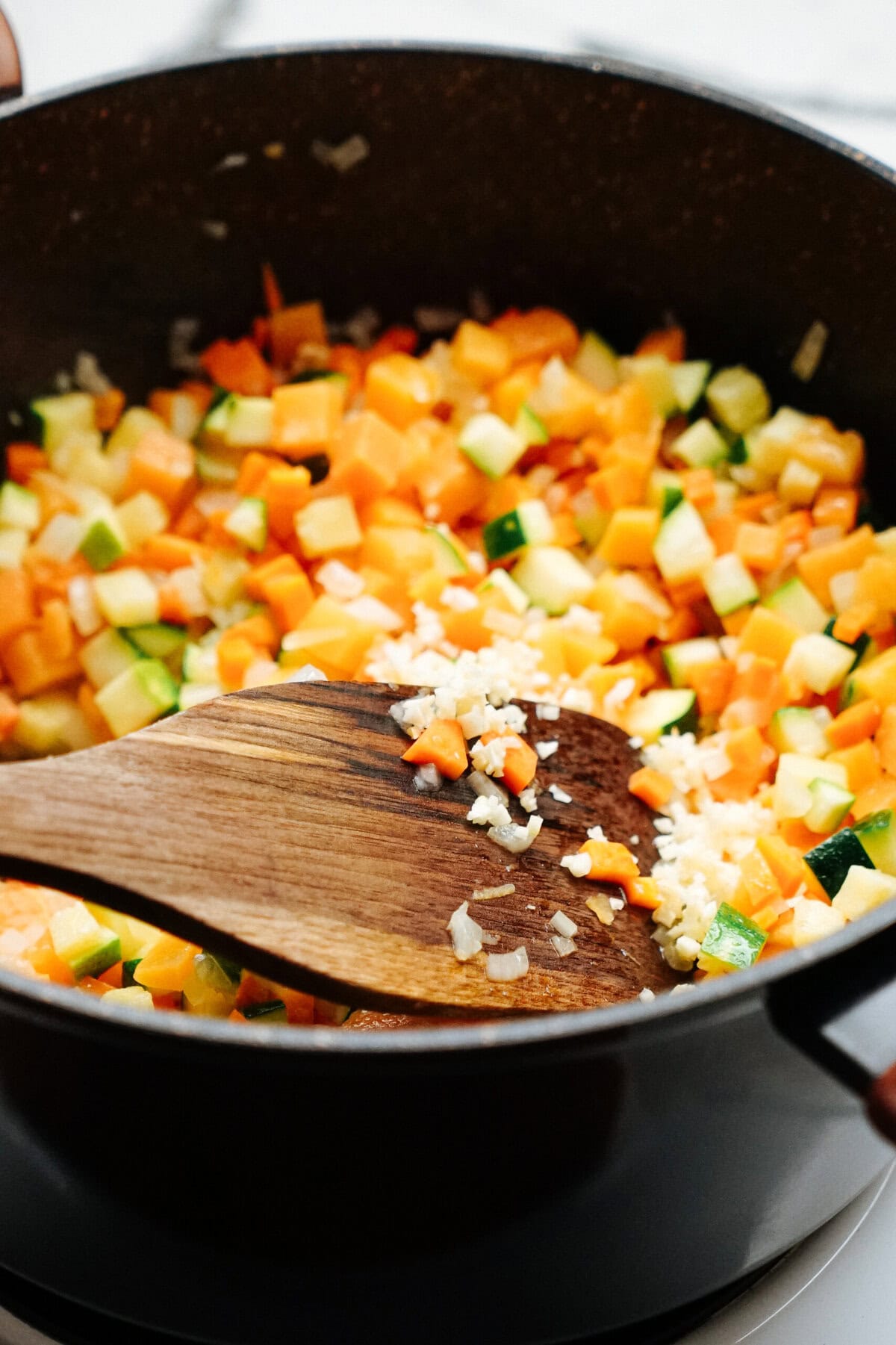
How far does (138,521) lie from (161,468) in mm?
87

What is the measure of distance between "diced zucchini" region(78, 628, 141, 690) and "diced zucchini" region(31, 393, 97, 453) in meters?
0.31

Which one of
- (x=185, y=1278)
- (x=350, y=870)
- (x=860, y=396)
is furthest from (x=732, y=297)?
(x=185, y=1278)

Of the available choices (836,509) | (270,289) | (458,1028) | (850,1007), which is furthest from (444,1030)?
(270,289)

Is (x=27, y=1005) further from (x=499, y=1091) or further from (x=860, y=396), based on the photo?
(x=860, y=396)

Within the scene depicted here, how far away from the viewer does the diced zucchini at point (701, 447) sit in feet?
5.80

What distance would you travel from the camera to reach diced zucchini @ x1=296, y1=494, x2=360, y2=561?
169 centimetres

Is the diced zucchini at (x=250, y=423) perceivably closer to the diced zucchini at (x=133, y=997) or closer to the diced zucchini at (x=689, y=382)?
the diced zucchini at (x=689, y=382)

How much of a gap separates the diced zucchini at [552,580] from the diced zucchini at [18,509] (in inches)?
28.1

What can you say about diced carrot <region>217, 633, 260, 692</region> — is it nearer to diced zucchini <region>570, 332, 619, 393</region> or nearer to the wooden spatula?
the wooden spatula

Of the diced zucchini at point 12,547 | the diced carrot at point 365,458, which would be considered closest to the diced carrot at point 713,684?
the diced carrot at point 365,458

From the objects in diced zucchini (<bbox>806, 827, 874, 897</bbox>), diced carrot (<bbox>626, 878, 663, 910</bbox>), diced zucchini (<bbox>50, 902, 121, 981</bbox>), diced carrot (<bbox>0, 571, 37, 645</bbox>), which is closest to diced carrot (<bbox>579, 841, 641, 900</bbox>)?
diced carrot (<bbox>626, 878, 663, 910</bbox>)

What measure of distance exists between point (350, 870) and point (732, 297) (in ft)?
3.60

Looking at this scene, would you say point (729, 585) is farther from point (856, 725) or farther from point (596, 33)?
point (596, 33)

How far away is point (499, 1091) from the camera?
0.75m
